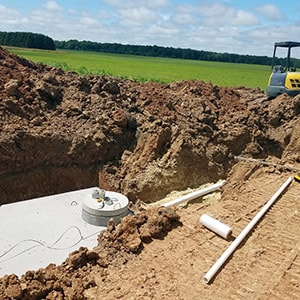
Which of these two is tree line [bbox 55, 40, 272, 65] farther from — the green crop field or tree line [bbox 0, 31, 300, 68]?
the green crop field

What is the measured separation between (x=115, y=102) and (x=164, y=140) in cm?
237

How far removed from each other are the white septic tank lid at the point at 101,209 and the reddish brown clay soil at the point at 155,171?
587mm

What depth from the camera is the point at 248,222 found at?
7.20 metres

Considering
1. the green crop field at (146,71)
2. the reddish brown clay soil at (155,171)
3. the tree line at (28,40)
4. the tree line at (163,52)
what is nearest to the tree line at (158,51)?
the tree line at (163,52)

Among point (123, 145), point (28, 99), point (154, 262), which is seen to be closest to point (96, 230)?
point (154, 262)

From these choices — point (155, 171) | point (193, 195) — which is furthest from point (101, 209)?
point (155, 171)

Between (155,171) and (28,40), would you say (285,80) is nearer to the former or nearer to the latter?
(155,171)

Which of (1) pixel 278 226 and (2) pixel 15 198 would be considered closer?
(1) pixel 278 226

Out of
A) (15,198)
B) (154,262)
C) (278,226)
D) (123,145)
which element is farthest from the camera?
(123,145)

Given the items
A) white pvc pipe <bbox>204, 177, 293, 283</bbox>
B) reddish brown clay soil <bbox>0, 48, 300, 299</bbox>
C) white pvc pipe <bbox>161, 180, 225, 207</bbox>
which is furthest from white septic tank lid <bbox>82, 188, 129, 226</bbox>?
white pvc pipe <bbox>204, 177, 293, 283</bbox>

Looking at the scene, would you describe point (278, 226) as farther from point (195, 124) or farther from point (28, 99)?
point (28, 99)

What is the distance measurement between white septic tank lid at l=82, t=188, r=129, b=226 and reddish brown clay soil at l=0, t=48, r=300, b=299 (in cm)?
59

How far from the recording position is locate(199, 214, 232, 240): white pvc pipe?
6562 mm

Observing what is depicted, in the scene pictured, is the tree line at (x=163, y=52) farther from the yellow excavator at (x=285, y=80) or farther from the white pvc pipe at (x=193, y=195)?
the white pvc pipe at (x=193, y=195)
